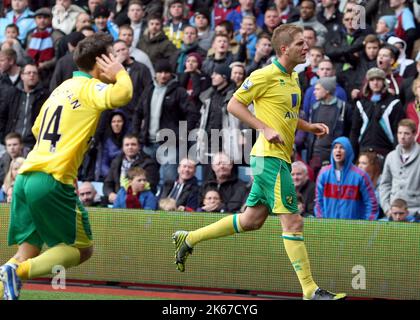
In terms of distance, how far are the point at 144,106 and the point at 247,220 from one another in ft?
18.7

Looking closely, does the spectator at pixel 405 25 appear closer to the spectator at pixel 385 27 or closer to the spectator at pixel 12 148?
the spectator at pixel 385 27

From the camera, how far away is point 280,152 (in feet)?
32.0

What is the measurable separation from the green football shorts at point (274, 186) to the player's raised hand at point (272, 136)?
0.26 m

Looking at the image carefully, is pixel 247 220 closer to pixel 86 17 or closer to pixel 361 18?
pixel 361 18

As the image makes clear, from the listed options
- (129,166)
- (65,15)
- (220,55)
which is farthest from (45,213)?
(65,15)

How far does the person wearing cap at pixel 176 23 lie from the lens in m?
16.9

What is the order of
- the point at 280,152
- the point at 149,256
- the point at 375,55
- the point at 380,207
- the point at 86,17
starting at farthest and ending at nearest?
the point at 86,17 < the point at 375,55 < the point at 380,207 < the point at 149,256 < the point at 280,152

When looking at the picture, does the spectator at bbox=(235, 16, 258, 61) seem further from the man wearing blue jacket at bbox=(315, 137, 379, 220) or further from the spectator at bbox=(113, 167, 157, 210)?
the man wearing blue jacket at bbox=(315, 137, 379, 220)

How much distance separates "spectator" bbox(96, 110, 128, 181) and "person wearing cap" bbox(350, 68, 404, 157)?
135 inches

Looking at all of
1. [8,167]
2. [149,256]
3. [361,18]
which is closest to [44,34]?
[8,167]

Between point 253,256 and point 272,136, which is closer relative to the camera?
point 272,136

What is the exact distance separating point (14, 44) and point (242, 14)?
146 inches

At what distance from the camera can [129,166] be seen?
1466 cm

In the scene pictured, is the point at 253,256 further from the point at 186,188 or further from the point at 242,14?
the point at 242,14
